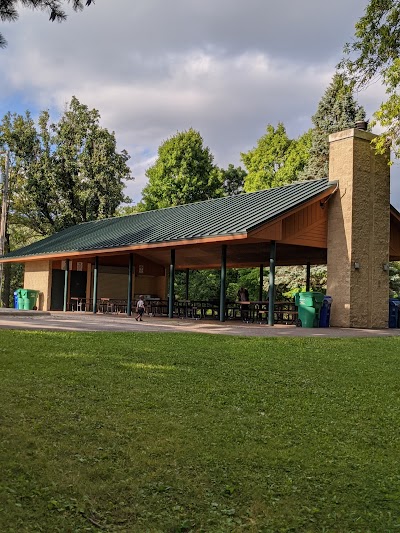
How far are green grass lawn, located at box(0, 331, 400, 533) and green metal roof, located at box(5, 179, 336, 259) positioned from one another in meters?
8.67

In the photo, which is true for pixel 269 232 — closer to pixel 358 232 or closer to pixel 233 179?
pixel 358 232

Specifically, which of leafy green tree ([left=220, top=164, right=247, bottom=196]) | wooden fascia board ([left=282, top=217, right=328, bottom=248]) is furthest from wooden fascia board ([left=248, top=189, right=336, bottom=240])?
leafy green tree ([left=220, top=164, right=247, bottom=196])

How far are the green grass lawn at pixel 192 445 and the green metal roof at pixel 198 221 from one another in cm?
867

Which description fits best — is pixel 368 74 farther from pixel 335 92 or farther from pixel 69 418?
pixel 335 92

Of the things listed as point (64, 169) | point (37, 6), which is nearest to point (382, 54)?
point (37, 6)

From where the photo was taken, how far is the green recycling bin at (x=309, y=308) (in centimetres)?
1695

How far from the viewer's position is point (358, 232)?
58.7 ft

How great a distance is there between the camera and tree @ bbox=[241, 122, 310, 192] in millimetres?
45406

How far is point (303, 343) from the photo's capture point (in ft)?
38.3

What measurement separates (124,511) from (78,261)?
24164 mm

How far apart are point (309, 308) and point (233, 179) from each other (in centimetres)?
3429

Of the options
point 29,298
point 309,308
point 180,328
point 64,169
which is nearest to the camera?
point 180,328

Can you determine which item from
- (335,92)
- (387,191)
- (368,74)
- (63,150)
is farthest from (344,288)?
(63,150)

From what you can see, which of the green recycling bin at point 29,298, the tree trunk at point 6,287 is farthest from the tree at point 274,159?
the green recycling bin at point 29,298
